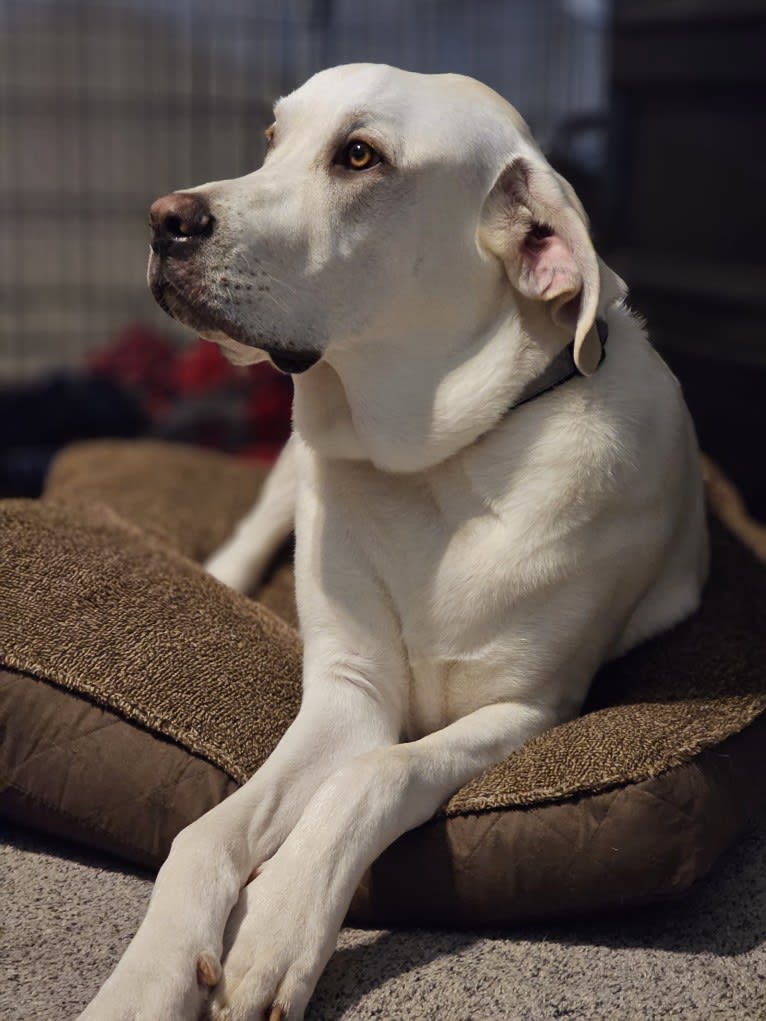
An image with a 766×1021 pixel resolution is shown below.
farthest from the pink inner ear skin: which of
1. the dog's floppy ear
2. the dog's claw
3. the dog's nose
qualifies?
the dog's claw

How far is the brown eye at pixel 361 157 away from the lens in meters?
2.06

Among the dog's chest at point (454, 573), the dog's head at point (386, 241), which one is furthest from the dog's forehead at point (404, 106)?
the dog's chest at point (454, 573)

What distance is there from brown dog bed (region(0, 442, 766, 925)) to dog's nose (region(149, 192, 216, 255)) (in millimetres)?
718

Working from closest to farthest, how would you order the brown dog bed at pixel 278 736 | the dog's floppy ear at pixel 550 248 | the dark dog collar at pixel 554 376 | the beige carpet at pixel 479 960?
1. the beige carpet at pixel 479 960
2. the brown dog bed at pixel 278 736
3. the dog's floppy ear at pixel 550 248
4. the dark dog collar at pixel 554 376

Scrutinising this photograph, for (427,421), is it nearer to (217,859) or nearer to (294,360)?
(294,360)

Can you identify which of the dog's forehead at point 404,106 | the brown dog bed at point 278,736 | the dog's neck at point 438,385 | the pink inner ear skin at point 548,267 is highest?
the dog's forehead at point 404,106

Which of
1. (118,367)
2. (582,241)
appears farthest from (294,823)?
(118,367)

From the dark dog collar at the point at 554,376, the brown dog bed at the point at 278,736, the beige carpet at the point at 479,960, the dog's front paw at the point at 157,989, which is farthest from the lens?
the dark dog collar at the point at 554,376

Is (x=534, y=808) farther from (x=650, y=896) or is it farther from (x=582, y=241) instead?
(x=582, y=241)

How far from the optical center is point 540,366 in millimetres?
2145

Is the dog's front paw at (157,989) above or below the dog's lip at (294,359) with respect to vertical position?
below

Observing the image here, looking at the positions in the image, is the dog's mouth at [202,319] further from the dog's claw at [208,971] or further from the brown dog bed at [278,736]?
the dog's claw at [208,971]

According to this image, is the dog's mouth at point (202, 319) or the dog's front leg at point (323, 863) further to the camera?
the dog's mouth at point (202, 319)

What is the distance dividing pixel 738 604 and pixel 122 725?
1.24 m
